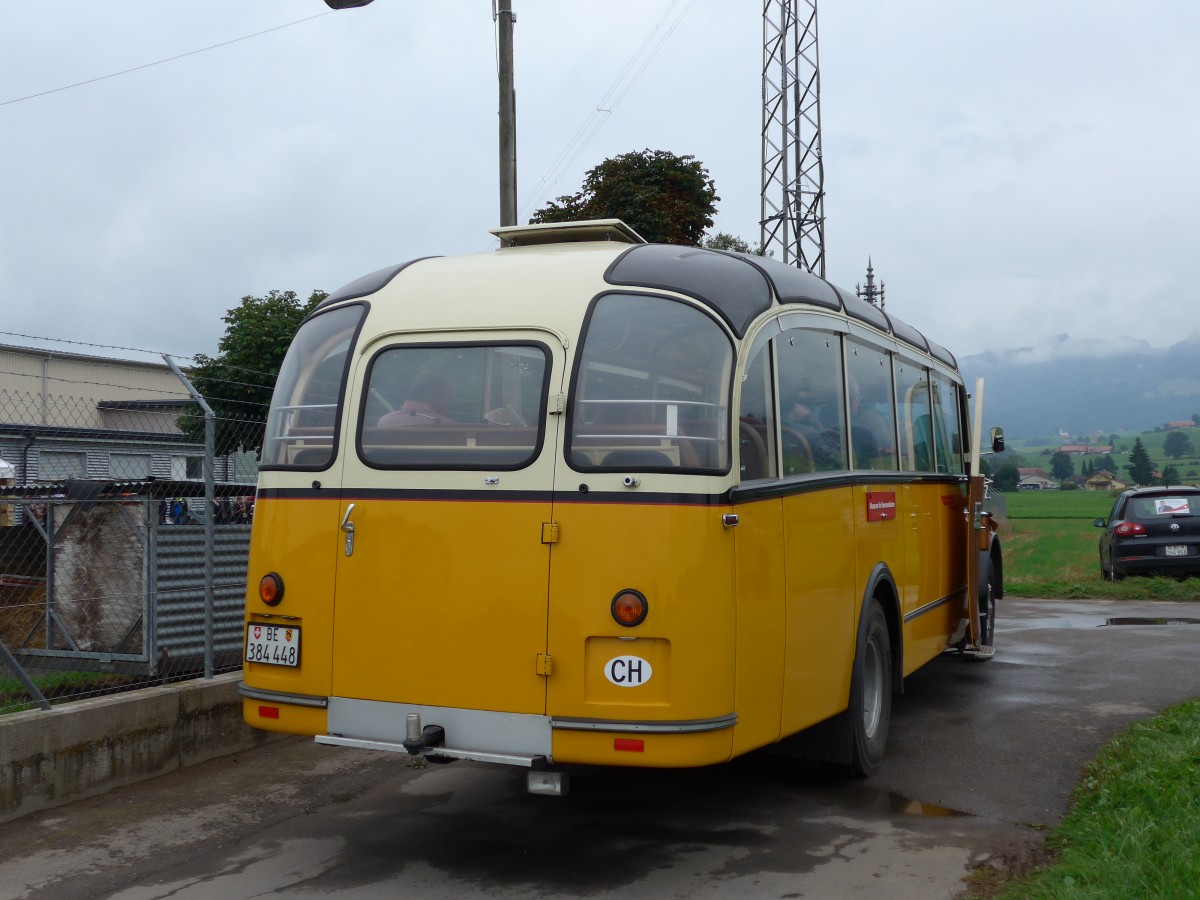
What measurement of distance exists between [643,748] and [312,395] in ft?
7.99

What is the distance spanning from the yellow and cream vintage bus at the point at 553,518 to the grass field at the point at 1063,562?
11.5m

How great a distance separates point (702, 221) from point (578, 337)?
780 inches

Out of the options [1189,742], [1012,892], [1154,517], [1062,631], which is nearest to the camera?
[1012,892]

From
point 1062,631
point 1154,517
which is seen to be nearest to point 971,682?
point 1062,631

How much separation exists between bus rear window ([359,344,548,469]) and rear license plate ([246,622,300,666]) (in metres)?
0.92

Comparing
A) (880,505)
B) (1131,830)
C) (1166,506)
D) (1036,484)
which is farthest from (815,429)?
(1036,484)

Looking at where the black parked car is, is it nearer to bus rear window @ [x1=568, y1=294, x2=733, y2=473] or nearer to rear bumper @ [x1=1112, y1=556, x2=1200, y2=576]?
rear bumper @ [x1=1112, y1=556, x2=1200, y2=576]

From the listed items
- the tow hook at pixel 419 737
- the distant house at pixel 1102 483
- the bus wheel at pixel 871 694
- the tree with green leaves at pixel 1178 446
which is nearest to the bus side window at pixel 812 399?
the bus wheel at pixel 871 694

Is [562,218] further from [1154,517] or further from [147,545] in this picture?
[147,545]

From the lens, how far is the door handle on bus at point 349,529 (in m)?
5.62

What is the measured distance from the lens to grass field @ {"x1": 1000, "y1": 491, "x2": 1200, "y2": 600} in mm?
16344

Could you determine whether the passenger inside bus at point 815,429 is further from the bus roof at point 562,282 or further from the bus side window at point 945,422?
the bus side window at point 945,422

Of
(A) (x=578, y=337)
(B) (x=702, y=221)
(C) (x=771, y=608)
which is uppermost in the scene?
(B) (x=702, y=221)

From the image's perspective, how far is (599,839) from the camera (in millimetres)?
5898
